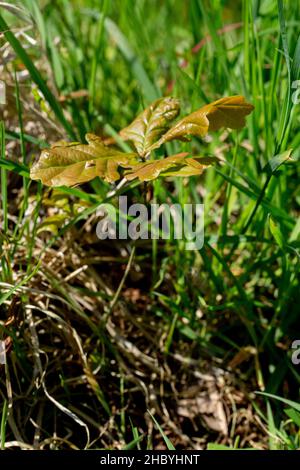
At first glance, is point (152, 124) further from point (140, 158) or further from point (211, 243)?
point (211, 243)

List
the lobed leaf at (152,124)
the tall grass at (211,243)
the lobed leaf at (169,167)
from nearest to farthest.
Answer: the lobed leaf at (169,167) → the lobed leaf at (152,124) → the tall grass at (211,243)

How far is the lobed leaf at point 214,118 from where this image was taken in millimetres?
1076

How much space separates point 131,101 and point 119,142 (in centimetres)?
34

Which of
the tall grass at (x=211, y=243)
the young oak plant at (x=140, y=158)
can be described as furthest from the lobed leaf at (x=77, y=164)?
the tall grass at (x=211, y=243)

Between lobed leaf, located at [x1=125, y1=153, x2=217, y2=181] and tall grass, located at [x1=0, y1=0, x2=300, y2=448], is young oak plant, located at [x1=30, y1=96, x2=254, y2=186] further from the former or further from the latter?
tall grass, located at [x1=0, y1=0, x2=300, y2=448]

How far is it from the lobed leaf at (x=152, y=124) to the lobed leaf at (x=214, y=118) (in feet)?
0.19

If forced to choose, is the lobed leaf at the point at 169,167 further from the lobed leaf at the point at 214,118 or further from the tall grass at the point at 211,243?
the tall grass at the point at 211,243

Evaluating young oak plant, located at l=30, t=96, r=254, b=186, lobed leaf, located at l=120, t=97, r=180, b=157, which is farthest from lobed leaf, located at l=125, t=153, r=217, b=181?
lobed leaf, located at l=120, t=97, r=180, b=157

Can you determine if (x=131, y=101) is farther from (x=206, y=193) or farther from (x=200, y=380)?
(x=200, y=380)

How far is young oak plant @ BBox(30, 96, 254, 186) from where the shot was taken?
1.02 metres

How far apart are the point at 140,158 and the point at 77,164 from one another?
0.45 ft

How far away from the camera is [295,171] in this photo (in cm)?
158

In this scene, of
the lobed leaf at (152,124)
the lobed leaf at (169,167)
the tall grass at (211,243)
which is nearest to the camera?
the lobed leaf at (169,167)

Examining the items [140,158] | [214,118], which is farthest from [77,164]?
[214,118]
